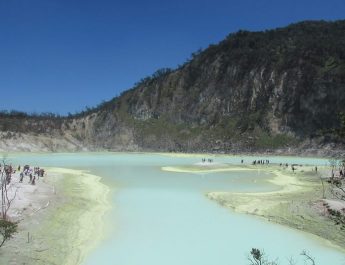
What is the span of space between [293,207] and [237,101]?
108659 mm

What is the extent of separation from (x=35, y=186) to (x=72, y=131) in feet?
413

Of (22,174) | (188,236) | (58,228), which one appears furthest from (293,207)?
(22,174)

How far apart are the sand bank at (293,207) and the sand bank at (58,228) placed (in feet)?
28.9

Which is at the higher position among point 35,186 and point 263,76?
point 263,76

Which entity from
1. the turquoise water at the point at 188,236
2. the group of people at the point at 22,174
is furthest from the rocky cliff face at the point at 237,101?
the turquoise water at the point at 188,236

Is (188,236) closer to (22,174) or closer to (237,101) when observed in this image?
(22,174)

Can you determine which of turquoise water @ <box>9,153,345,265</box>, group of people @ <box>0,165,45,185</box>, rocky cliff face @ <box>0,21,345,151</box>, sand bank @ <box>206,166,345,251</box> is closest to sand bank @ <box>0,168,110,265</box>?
turquoise water @ <box>9,153,345,265</box>

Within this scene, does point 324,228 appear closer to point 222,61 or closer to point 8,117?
point 222,61

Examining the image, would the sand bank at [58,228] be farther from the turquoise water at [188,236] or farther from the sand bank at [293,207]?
the sand bank at [293,207]

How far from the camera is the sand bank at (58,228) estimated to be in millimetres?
18703

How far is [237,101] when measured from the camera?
137 m

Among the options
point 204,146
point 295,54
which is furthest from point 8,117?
point 295,54

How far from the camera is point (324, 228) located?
24.4 m

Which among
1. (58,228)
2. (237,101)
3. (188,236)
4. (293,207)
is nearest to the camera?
(188,236)
